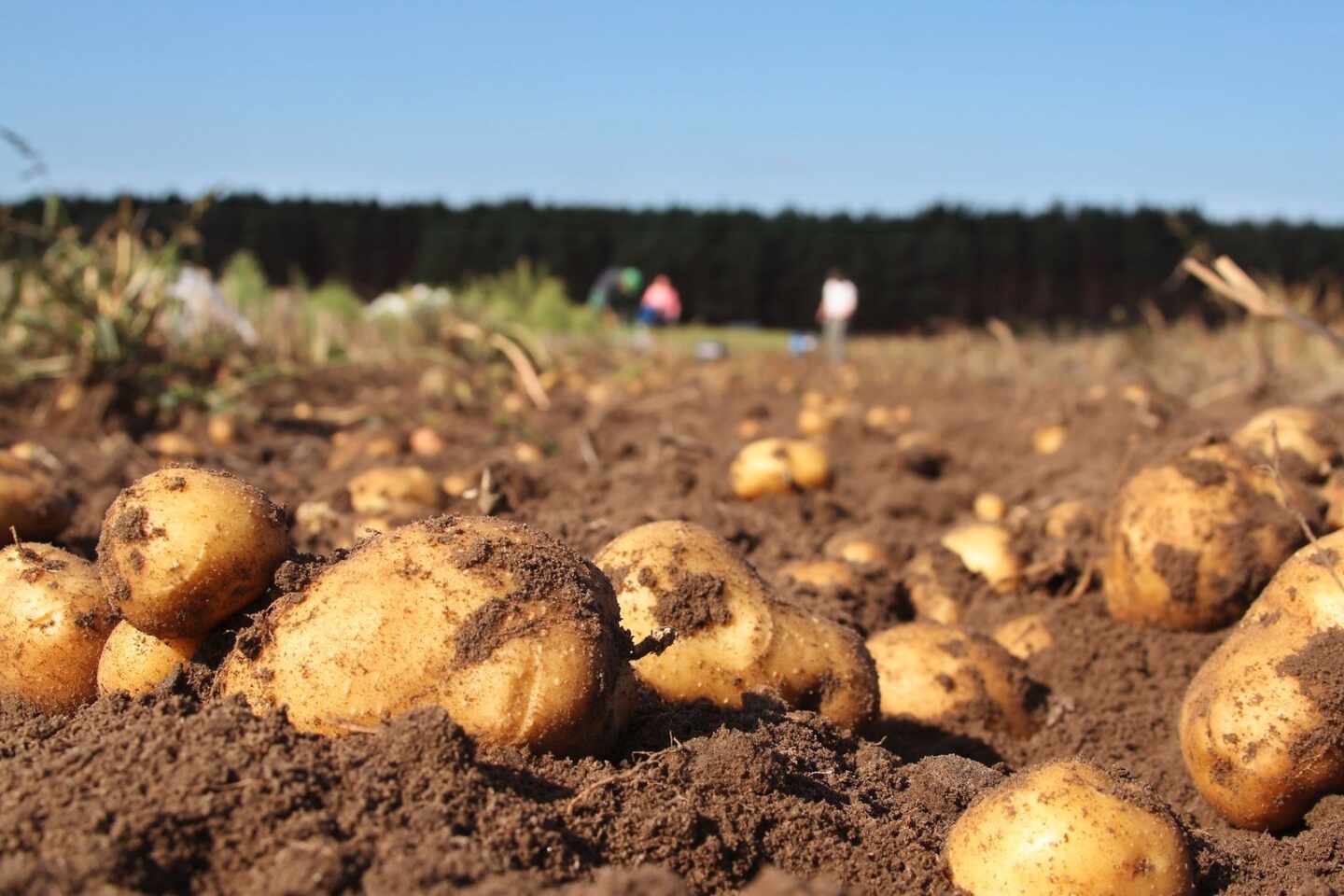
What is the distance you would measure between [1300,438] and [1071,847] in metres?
2.70

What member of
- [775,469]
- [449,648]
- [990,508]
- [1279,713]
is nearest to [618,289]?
[775,469]

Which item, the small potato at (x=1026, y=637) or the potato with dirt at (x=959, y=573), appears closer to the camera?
the small potato at (x=1026, y=637)

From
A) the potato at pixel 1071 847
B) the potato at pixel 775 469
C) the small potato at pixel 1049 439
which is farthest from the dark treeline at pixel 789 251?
the potato at pixel 1071 847

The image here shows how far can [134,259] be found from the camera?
7578mm

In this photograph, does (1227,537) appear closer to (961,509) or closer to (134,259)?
(961,509)

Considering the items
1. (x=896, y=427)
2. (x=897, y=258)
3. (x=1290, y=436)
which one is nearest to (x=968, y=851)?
(x=1290, y=436)

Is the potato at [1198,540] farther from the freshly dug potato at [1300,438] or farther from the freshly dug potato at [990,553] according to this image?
the freshly dug potato at [990,553]

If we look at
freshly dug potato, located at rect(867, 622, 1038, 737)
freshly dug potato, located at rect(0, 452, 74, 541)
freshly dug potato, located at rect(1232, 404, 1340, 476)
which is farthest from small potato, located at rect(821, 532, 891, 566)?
freshly dug potato, located at rect(0, 452, 74, 541)

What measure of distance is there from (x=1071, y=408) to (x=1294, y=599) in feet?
15.0

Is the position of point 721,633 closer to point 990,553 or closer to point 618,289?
point 990,553

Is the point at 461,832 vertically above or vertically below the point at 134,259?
below

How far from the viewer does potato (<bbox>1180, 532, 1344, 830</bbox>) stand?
2.73 m

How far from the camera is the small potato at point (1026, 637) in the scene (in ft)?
12.7

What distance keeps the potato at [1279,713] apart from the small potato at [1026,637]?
0.85 meters
